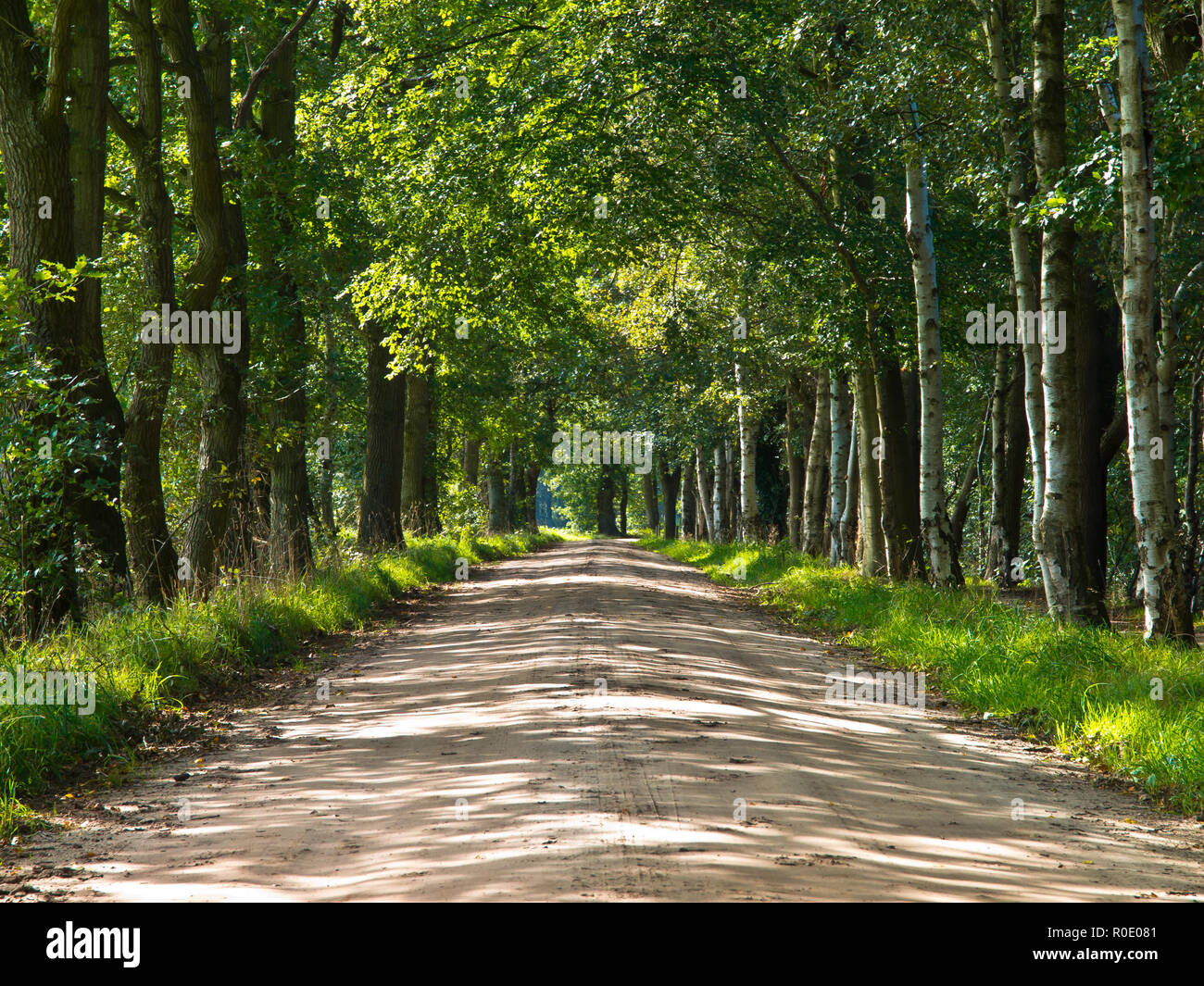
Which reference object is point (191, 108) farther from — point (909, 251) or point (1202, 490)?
point (1202, 490)

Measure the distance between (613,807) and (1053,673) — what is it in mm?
5328

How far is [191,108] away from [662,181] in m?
7.40

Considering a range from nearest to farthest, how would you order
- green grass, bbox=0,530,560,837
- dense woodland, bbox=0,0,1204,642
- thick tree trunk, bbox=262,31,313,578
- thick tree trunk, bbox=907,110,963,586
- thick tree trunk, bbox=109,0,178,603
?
green grass, bbox=0,530,560,837
dense woodland, bbox=0,0,1204,642
thick tree trunk, bbox=109,0,178,603
thick tree trunk, bbox=907,110,963,586
thick tree trunk, bbox=262,31,313,578

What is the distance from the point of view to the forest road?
4613 millimetres

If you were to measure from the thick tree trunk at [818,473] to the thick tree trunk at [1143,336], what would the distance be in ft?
45.7

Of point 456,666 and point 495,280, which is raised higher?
point 495,280

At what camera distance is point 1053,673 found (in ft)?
30.3

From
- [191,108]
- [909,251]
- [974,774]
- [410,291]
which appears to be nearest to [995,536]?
[909,251]

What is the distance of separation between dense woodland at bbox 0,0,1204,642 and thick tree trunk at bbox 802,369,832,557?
0.38 ft

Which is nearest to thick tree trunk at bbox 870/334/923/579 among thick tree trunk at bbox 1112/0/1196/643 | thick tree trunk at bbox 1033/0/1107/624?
thick tree trunk at bbox 1033/0/1107/624

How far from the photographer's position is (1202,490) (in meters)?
24.6

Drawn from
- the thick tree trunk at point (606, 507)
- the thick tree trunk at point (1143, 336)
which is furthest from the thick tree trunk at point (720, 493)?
the thick tree trunk at point (606, 507)

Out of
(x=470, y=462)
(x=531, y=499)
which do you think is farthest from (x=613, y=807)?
(x=531, y=499)

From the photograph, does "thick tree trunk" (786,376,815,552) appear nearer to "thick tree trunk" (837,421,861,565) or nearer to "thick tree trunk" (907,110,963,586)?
"thick tree trunk" (837,421,861,565)
